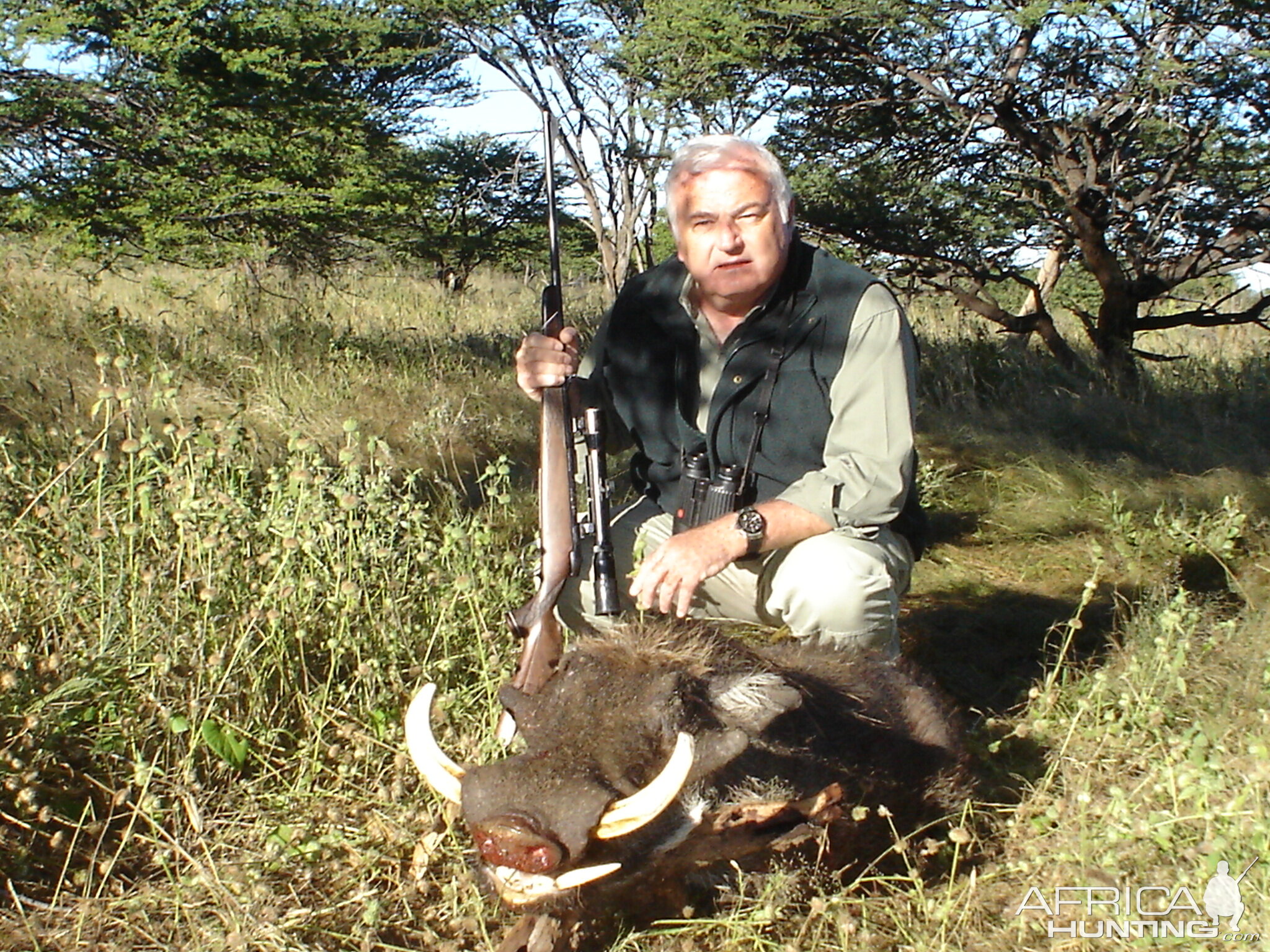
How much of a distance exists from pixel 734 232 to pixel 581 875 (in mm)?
1903

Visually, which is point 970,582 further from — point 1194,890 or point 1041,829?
point 1194,890

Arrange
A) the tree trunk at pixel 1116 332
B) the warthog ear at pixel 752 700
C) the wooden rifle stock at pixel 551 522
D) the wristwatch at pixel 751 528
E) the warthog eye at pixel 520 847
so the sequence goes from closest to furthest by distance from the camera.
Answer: the warthog eye at pixel 520 847 < the warthog ear at pixel 752 700 < the wooden rifle stock at pixel 551 522 < the wristwatch at pixel 751 528 < the tree trunk at pixel 1116 332

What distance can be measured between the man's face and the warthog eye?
1814 millimetres

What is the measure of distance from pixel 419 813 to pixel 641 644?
0.73 meters

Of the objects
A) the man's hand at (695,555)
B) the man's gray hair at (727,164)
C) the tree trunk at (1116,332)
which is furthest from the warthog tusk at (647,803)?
the tree trunk at (1116,332)

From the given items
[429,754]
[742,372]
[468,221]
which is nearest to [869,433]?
[742,372]

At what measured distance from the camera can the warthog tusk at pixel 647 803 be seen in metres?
2.08

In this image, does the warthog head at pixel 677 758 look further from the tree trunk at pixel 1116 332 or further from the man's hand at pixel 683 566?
the tree trunk at pixel 1116 332

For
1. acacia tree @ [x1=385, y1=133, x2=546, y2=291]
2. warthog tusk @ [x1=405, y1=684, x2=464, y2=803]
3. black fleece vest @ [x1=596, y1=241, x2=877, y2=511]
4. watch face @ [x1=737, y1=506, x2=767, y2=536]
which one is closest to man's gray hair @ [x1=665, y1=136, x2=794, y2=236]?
black fleece vest @ [x1=596, y1=241, x2=877, y2=511]

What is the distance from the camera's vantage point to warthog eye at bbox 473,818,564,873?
→ 201 centimetres

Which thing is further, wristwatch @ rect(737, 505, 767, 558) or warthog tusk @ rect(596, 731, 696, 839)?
wristwatch @ rect(737, 505, 767, 558)

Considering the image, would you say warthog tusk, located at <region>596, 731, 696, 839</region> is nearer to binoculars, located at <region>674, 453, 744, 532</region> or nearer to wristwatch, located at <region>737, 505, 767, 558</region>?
wristwatch, located at <region>737, 505, 767, 558</region>

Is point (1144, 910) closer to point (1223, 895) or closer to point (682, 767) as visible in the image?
point (1223, 895)

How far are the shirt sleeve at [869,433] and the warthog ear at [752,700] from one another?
752mm
